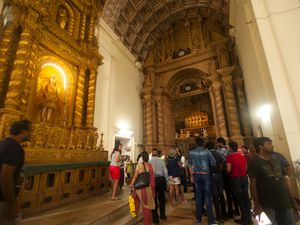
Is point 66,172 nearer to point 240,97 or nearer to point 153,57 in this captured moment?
point 240,97

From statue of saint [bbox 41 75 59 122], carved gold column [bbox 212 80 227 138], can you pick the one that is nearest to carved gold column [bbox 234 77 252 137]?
carved gold column [bbox 212 80 227 138]

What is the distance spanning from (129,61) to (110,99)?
4175mm

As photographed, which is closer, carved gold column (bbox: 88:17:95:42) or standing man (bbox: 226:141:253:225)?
standing man (bbox: 226:141:253:225)

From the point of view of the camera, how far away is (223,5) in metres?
10.2

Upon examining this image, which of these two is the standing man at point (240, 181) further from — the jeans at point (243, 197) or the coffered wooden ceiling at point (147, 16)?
the coffered wooden ceiling at point (147, 16)

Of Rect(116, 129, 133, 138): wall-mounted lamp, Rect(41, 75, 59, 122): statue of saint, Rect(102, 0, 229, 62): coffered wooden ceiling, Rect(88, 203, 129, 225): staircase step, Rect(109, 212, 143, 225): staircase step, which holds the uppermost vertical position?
Rect(102, 0, 229, 62): coffered wooden ceiling

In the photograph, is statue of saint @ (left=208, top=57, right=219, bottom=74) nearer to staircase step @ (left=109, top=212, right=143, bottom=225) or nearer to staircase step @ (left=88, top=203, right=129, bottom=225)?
staircase step @ (left=88, top=203, right=129, bottom=225)

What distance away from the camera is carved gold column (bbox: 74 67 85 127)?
655 centimetres

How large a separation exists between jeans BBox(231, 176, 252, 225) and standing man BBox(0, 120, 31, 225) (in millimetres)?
3377

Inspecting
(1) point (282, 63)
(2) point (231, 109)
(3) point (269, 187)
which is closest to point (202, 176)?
(3) point (269, 187)

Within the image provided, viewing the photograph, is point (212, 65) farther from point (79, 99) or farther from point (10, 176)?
point (10, 176)

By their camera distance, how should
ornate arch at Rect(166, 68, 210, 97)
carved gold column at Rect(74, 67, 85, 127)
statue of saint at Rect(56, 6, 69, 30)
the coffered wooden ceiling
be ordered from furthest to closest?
ornate arch at Rect(166, 68, 210, 97), the coffered wooden ceiling, statue of saint at Rect(56, 6, 69, 30), carved gold column at Rect(74, 67, 85, 127)

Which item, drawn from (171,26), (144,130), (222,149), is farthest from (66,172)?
(171,26)

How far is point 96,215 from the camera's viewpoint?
349 centimetres
